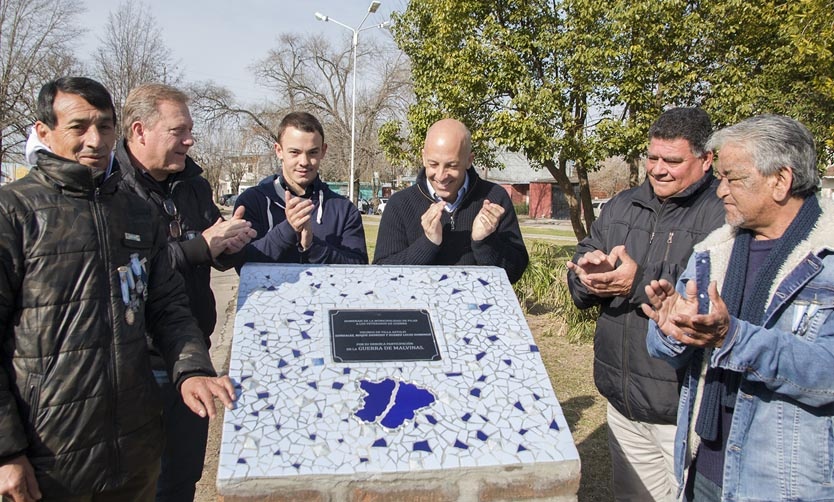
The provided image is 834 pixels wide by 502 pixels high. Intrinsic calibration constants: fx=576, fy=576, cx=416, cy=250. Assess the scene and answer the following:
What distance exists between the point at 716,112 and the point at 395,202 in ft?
19.3

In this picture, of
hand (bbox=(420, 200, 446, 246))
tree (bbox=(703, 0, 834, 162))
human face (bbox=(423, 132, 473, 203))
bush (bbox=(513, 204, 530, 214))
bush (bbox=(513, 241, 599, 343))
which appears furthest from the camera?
bush (bbox=(513, 204, 530, 214))

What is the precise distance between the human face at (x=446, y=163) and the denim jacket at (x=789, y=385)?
1392 mm

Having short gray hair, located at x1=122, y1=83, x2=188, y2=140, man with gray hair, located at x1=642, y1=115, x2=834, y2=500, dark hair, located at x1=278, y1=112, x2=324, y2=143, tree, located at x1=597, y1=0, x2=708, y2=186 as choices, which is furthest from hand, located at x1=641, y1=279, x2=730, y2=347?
tree, located at x1=597, y1=0, x2=708, y2=186

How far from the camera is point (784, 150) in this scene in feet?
5.90

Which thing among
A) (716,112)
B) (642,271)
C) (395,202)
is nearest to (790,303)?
(642,271)

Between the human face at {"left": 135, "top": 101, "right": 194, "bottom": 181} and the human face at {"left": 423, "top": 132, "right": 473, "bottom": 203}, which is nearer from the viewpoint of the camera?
the human face at {"left": 135, "top": 101, "right": 194, "bottom": 181}

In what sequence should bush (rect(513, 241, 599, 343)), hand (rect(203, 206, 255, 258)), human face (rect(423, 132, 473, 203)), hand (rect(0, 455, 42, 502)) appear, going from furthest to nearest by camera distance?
bush (rect(513, 241, 599, 343)) < human face (rect(423, 132, 473, 203)) < hand (rect(203, 206, 255, 258)) < hand (rect(0, 455, 42, 502))

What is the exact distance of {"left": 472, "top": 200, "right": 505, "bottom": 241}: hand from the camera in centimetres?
246

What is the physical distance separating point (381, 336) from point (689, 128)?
155 cm

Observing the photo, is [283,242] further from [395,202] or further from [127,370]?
[127,370]

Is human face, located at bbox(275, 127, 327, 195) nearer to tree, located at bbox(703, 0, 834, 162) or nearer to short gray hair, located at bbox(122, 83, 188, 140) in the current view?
short gray hair, located at bbox(122, 83, 188, 140)

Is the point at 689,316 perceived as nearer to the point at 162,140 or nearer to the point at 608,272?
A: the point at 608,272

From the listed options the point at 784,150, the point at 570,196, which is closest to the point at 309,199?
the point at 784,150

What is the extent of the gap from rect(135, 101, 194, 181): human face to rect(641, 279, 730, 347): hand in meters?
1.89
